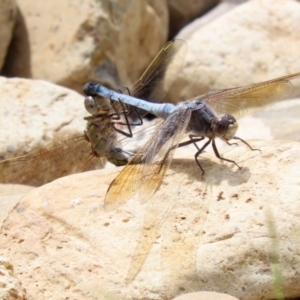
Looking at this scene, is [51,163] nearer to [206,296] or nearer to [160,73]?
[160,73]

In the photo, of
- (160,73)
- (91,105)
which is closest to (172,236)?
(91,105)

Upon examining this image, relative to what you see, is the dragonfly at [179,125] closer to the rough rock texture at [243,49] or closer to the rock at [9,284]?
the rock at [9,284]

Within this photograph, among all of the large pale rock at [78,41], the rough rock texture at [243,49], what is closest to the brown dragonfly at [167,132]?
the large pale rock at [78,41]

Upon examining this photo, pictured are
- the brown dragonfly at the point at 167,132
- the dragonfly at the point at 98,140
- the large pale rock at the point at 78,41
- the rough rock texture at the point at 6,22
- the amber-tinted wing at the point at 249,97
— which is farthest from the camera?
the large pale rock at the point at 78,41

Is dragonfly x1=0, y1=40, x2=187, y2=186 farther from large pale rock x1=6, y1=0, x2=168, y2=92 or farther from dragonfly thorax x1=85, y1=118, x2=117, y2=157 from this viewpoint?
large pale rock x1=6, y1=0, x2=168, y2=92

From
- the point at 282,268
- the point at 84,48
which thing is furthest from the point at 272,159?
the point at 84,48

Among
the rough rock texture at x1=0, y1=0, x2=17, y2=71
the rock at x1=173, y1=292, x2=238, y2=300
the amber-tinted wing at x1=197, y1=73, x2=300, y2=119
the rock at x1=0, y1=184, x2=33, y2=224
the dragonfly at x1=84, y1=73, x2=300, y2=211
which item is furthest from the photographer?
the rough rock texture at x1=0, y1=0, x2=17, y2=71

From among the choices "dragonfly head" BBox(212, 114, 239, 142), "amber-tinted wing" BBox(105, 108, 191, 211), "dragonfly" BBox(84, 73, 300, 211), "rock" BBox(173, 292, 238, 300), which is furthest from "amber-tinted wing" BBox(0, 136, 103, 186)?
"rock" BBox(173, 292, 238, 300)
